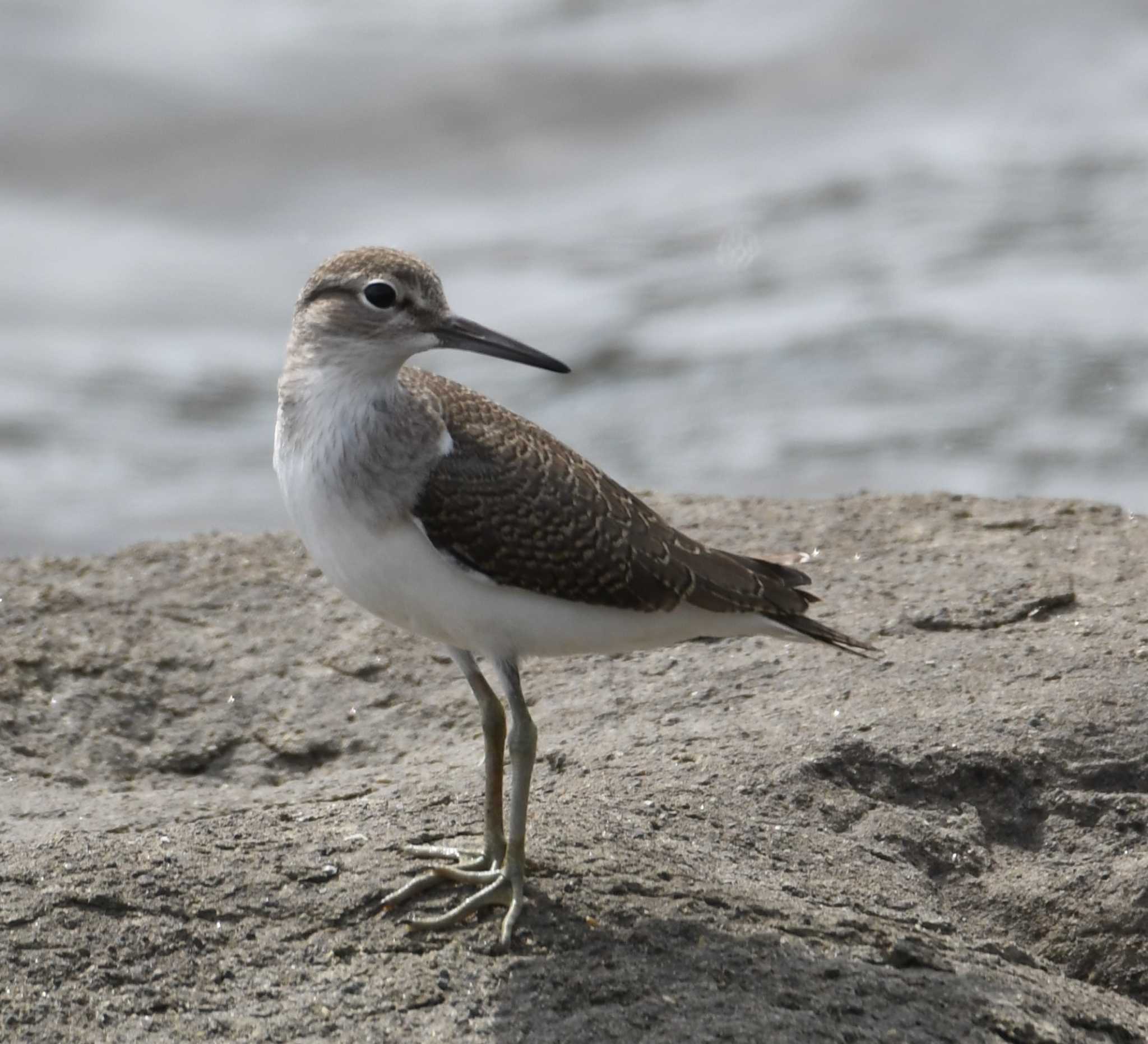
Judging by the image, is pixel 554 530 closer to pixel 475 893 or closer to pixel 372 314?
pixel 372 314

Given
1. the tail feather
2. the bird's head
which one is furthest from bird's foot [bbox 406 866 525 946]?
the bird's head

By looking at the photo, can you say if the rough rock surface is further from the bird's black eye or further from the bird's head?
the bird's black eye

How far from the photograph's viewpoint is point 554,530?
6418 mm

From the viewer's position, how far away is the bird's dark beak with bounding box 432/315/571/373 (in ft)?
21.7

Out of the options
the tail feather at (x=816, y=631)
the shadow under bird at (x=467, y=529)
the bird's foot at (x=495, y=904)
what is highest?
the shadow under bird at (x=467, y=529)

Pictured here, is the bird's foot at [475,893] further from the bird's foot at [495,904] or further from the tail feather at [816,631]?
the tail feather at [816,631]

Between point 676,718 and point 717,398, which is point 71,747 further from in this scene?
point 717,398

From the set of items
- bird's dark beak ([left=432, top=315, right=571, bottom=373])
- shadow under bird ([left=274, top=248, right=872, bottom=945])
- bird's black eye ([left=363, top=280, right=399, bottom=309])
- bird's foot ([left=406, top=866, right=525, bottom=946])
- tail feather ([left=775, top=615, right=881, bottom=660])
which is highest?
bird's black eye ([left=363, top=280, right=399, bottom=309])

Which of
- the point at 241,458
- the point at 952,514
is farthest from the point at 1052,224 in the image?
the point at 952,514

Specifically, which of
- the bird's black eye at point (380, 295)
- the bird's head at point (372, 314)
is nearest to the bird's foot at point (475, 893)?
the bird's head at point (372, 314)

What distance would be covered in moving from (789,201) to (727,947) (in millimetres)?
14129

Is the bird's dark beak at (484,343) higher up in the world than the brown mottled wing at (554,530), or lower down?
higher up

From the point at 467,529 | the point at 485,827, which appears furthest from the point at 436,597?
the point at 485,827

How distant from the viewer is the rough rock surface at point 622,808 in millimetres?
5734
